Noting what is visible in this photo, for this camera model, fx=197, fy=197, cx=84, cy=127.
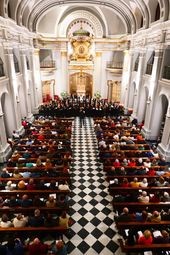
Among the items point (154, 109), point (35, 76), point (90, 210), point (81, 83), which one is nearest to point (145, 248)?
point (90, 210)

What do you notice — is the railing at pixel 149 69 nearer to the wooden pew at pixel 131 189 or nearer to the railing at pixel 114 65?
the railing at pixel 114 65

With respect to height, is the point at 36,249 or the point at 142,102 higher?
the point at 142,102

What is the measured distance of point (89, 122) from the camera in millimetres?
16500

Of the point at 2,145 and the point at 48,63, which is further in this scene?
the point at 48,63

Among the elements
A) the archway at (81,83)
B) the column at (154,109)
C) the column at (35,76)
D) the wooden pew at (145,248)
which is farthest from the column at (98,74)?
the wooden pew at (145,248)

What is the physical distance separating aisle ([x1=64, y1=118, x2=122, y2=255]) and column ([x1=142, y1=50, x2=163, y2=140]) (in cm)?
422

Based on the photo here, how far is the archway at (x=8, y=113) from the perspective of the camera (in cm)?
1202

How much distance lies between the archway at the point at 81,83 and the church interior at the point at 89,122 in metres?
0.12

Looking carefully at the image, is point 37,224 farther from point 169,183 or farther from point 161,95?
A: point 161,95

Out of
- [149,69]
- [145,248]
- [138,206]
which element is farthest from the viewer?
[149,69]

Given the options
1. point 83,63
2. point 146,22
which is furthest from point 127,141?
point 83,63

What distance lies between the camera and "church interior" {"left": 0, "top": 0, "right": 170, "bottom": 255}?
661 centimetres

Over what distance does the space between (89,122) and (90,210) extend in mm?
9720

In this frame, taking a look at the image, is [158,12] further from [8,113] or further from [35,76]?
[8,113]
